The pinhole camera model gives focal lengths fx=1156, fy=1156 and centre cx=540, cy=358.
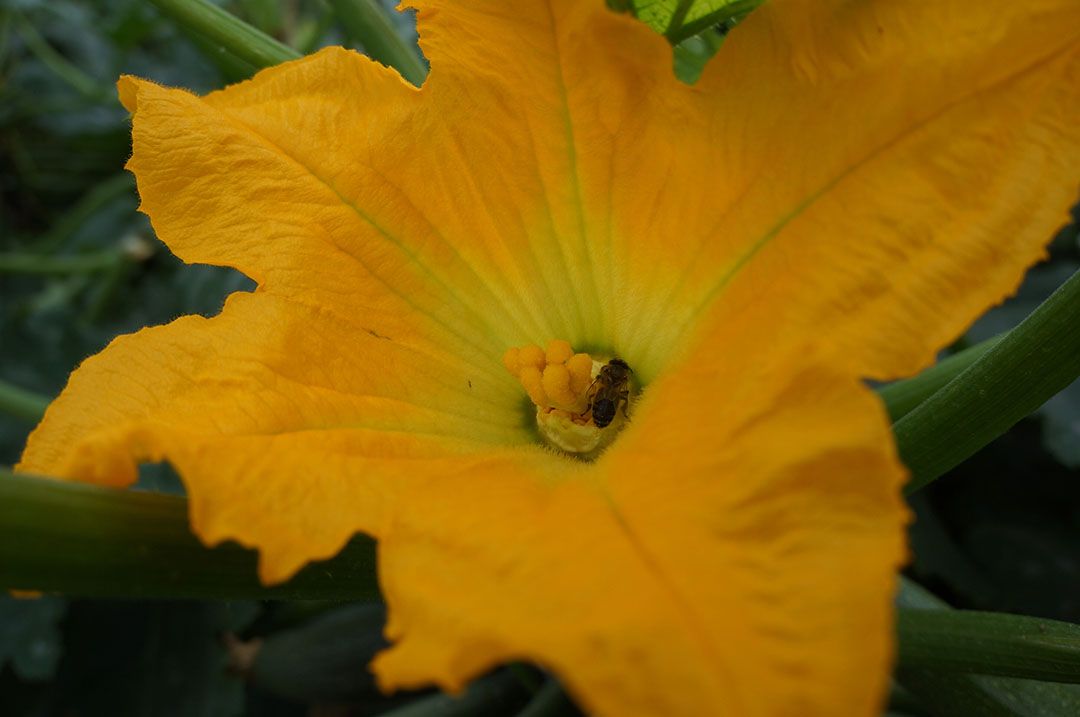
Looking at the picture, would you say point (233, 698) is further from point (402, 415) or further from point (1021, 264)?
point (1021, 264)

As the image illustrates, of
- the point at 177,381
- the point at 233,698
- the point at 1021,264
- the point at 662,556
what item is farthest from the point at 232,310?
the point at 233,698

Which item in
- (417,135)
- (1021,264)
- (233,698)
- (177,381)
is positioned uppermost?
(1021,264)

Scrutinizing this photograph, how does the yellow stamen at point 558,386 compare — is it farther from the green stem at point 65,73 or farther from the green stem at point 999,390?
the green stem at point 65,73

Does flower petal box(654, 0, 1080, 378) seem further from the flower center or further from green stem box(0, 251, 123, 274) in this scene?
green stem box(0, 251, 123, 274)

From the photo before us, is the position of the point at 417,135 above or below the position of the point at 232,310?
above

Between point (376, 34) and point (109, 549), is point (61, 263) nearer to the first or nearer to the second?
point (376, 34)

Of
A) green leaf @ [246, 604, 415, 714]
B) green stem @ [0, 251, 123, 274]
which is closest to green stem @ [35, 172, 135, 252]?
green stem @ [0, 251, 123, 274]
